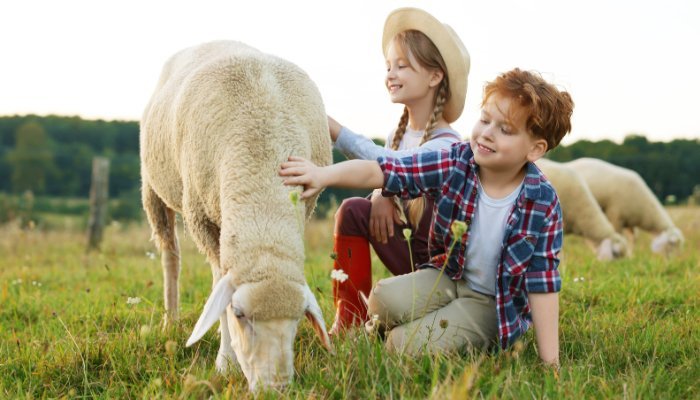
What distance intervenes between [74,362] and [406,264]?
1.75 m

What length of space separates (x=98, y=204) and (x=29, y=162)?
2507cm

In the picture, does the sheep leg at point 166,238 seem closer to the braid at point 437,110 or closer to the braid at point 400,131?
the braid at point 400,131

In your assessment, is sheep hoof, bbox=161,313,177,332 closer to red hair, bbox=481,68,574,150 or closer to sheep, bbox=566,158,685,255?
red hair, bbox=481,68,574,150

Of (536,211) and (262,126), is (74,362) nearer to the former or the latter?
(262,126)

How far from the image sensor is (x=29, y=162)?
32406 millimetres

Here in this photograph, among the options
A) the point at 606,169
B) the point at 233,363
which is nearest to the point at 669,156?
the point at 606,169

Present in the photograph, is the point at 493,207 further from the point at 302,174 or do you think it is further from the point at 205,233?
the point at 205,233

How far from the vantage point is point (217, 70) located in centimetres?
317

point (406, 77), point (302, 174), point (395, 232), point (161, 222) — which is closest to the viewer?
point (302, 174)

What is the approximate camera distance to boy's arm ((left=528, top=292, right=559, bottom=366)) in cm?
274

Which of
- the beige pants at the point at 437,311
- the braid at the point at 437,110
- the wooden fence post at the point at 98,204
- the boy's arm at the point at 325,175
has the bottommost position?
the wooden fence post at the point at 98,204

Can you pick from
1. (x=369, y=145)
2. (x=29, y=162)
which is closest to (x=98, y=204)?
(x=369, y=145)

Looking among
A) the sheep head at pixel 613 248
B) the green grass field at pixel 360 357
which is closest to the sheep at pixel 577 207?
the sheep head at pixel 613 248

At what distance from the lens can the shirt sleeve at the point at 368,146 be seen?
Result: 10.7ft
